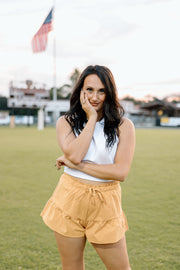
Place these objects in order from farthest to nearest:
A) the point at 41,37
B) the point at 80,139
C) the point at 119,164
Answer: the point at 41,37
the point at 119,164
the point at 80,139

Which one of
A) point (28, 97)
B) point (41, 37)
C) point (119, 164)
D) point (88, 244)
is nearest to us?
point (119, 164)

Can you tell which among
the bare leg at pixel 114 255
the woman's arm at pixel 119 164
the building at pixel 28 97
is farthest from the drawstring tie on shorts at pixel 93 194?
the building at pixel 28 97

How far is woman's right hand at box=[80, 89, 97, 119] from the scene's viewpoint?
1961mm

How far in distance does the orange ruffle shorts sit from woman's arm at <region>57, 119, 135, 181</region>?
87 millimetres

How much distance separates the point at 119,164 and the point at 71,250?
69 cm

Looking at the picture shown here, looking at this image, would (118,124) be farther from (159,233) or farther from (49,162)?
(49,162)

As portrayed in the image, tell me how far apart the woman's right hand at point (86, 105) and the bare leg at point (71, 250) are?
874mm

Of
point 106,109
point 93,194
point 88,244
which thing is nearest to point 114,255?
point 93,194

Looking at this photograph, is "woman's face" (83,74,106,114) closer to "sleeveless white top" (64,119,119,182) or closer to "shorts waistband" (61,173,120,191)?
"sleeveless white top" (64,119,119,182)

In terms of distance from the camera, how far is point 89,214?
1913mm

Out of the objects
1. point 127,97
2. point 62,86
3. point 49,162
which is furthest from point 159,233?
point 127,97

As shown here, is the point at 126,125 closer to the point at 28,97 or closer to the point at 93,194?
the point at 93,194

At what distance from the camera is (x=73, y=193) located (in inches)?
75.7

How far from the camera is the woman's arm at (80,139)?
6.17 feet
